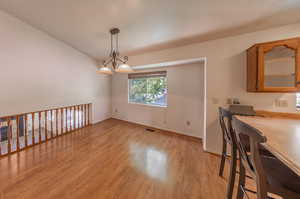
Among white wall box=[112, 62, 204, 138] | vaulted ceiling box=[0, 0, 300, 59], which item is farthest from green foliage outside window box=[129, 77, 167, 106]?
vaulted ceiling box=[0, 0, 300, 59]

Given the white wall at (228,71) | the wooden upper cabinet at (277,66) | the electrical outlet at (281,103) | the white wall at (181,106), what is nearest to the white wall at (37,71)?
the white wall at (181,106)

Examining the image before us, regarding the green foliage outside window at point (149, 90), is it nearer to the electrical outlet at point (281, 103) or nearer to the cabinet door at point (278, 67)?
the cabinet door at point (278, 67)

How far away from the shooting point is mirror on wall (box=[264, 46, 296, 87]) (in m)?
1.59

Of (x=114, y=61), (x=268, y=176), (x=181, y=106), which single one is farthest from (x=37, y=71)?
(x=268, y=176)

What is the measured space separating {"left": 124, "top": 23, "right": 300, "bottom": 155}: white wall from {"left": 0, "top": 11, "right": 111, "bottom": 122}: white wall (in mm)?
3394

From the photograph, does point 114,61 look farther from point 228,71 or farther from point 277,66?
Answer: point 277,66

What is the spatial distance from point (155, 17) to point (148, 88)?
→ 96.5 inches

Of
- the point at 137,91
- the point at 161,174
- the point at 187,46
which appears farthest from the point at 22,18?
the point at 161,174

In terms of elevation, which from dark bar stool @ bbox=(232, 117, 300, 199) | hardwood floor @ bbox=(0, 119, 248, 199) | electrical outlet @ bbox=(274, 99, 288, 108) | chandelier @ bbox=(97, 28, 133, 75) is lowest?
hardwood floor @ bbox=(0, 119, 248, 199)

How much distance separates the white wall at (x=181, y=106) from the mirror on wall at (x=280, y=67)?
139 centimetres

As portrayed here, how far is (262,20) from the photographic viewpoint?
5.69 ft

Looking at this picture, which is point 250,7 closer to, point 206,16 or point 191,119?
point 206,16

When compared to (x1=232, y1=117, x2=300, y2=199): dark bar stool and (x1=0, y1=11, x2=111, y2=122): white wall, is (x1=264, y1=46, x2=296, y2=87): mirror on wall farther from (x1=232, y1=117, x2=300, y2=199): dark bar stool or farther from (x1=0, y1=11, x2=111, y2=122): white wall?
(x1=0, y1=11, x2=111, y2=122): white wall

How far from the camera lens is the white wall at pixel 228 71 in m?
1.88
